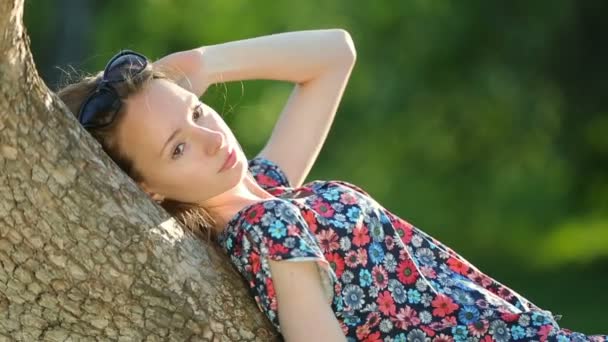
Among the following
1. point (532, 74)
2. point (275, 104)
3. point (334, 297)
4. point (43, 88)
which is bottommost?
point (275, 104)

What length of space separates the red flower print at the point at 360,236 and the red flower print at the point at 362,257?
0.05 feet

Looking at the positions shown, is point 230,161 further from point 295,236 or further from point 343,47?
point 343,47

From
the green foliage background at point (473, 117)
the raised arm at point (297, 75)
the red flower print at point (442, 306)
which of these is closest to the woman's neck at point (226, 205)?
the raised arm at point (297, 75)

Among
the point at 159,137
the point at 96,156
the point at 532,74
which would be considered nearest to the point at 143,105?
the point at 159,137

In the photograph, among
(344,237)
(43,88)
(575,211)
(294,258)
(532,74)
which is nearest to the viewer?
(43,88)

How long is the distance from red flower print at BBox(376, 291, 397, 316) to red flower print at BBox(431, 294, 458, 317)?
10 cm

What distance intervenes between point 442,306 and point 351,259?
24cm

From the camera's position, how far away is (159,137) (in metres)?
2.84

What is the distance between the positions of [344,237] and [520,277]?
377 inches

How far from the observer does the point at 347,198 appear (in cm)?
301

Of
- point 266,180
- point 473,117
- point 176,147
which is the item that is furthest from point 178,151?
point 473,117

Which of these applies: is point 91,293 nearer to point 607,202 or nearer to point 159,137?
point 159,137

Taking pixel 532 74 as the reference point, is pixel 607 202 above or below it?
below

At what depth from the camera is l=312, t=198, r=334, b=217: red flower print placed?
2945 mm
